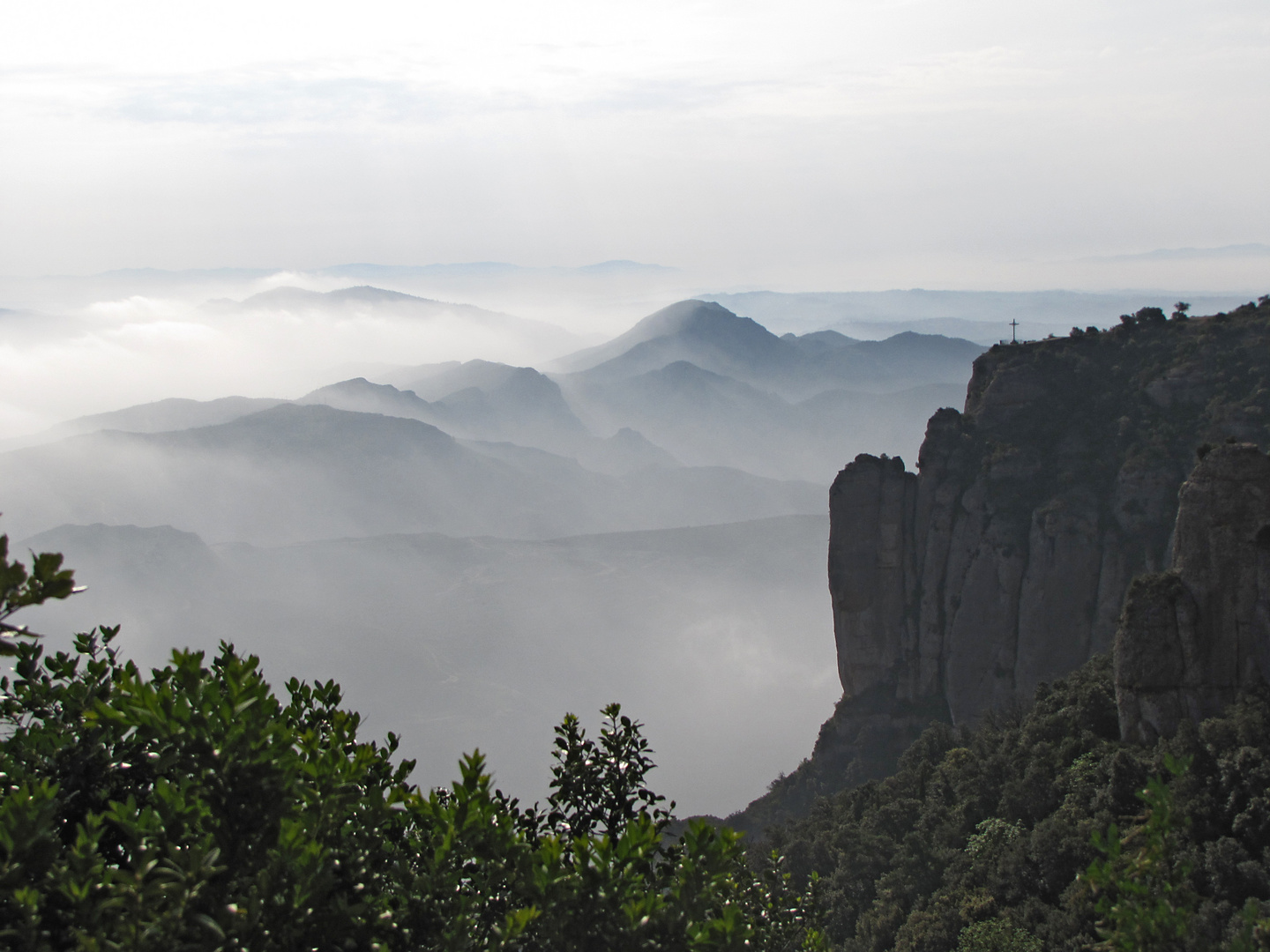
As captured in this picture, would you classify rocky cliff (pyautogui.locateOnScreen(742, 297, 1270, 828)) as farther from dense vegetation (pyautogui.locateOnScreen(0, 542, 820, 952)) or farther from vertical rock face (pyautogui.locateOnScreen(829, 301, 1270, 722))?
dense vegetation (pyautogui.locateOnScreen(0, 542, 820, 952))

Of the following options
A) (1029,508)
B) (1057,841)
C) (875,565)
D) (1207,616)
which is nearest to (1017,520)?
(1029,508)

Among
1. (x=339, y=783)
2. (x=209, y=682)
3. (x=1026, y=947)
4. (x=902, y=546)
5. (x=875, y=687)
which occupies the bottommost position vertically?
(x=875, y=687)

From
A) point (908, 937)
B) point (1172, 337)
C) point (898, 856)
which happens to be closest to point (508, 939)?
point (908, 937)

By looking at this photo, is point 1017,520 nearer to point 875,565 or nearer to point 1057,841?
point 875,565

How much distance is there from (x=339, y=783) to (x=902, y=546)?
7486cm

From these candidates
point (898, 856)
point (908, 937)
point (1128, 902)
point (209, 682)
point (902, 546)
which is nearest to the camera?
point (209, 682)

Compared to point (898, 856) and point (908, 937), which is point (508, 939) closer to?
point (908, 937)

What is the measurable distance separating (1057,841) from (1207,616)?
1068 cm

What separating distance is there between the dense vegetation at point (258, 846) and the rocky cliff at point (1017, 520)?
6395 cm

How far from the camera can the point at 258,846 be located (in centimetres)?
1249

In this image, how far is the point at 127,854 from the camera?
45.3ft

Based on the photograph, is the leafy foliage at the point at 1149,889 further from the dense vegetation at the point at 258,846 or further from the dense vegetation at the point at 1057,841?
the dense vegetation at the point at 258,846

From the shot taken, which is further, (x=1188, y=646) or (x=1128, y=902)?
(x=1188, y=646)

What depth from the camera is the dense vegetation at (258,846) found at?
11281mm
